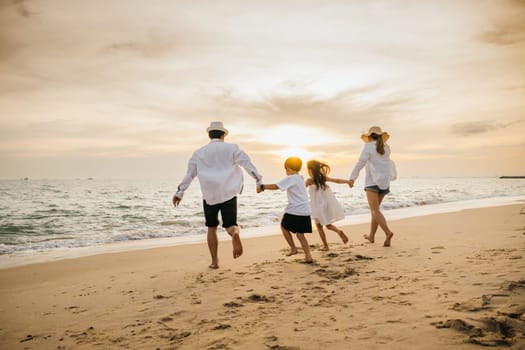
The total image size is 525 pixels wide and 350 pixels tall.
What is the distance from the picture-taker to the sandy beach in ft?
8.58

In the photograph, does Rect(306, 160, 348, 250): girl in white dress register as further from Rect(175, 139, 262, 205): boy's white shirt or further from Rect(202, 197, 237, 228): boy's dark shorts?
Rect(202, 197, 237, 228): boy's dark shorts

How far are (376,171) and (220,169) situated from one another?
314cm

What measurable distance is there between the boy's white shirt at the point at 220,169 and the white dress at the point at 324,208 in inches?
67.0

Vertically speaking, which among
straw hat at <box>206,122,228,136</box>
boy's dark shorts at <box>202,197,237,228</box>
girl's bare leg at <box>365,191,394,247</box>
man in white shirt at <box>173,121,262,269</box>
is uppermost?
straw hat at <box>206,122,228,136</box>

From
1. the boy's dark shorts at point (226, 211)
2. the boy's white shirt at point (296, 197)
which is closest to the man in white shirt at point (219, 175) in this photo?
the boy's dark shorts at point (226, 211)

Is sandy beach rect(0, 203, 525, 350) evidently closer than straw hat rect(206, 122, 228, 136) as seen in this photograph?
Yes

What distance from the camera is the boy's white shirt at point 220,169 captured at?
5.22 meters

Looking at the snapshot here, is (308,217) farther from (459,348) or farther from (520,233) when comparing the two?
(520,233)

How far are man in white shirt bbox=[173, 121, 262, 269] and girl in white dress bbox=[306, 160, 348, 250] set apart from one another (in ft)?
4.83

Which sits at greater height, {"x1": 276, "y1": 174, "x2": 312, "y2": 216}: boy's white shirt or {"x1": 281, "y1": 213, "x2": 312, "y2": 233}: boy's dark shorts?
{"x1": 276, "y1": 174, "x2": 312, "y2": 216}: boy's white shirt

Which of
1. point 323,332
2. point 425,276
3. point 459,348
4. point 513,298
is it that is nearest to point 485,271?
point 425,276

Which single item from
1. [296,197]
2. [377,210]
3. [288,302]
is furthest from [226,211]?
[377,210]

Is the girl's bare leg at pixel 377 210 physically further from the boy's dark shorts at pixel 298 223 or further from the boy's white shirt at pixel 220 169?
the boy's white shirt at pixel 220 169

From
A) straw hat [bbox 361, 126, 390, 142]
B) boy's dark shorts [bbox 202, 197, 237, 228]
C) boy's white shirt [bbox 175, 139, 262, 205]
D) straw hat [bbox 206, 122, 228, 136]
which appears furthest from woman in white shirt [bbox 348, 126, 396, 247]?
straw hat [bbox 206, 122, 228, 136]
